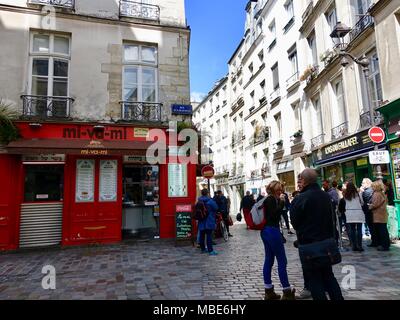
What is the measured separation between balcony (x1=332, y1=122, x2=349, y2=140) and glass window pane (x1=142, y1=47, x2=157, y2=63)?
27.3 feet

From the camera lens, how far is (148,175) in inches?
413

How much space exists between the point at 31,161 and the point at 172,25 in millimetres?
6524

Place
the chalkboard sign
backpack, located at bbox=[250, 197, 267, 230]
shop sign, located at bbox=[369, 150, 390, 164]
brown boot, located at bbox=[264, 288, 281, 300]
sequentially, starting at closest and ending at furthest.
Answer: brown boot, located at bbox=[264, 288, 281, 300]
backpack, located at bbox=[250, 197, 267, 230]
shop sign, located at bbox=[369, 150, 390, 164]
the chalkboard sign

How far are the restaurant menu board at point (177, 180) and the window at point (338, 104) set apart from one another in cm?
781

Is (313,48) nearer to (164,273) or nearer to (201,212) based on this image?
(201,212)

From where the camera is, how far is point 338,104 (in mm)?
14156

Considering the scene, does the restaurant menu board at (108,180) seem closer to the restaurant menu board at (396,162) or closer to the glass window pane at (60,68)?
the glass window pane at (60,68)

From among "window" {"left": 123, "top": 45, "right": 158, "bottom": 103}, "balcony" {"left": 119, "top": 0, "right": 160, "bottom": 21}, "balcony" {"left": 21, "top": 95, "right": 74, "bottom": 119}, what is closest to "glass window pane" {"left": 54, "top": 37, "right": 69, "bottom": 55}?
"balcony" {"left": 21, "top": 95, "right": 74, "bottom": 119}

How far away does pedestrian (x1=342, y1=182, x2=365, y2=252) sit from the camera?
296 inches

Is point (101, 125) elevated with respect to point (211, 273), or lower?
elevated

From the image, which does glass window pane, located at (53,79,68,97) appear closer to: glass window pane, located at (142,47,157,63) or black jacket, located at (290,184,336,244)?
glass window pane, located at (142,47,157,63)

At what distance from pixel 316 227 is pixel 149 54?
9.23 meters

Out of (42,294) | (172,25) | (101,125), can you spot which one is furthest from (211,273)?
(172,25)
